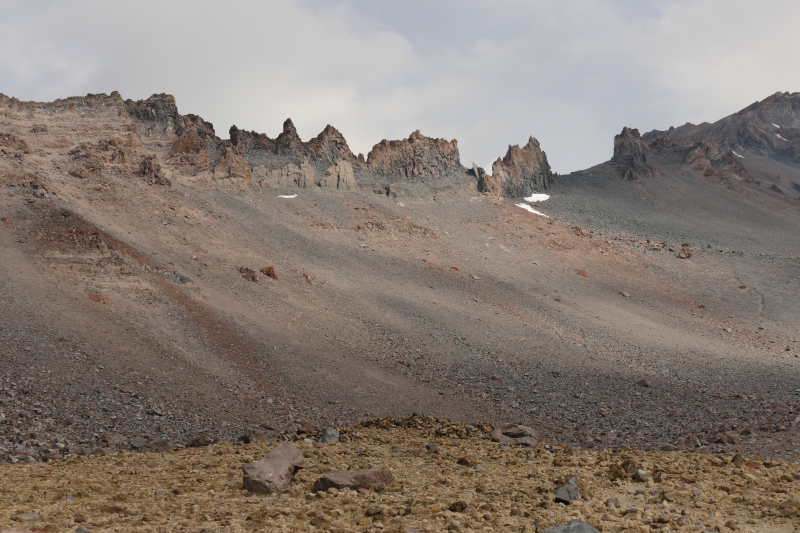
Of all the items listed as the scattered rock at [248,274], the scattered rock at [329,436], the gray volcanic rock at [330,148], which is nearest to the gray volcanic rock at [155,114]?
the gray volcanic rock at [330,148]

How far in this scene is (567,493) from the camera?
8.28 metres

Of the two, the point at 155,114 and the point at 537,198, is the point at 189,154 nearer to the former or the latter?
the point at 155,114

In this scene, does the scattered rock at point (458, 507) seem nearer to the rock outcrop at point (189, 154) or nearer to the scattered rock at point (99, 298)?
the scattered rock at point (99, 298)

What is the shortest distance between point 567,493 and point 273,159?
2196 inches

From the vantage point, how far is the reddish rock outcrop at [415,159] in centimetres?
6500

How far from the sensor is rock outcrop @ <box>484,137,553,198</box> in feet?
241

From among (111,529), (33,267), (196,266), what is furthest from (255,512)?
(196,266)

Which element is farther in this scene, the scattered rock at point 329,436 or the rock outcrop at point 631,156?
the rock outcrop at point 631,156

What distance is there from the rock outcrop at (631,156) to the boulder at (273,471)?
83.1 meters

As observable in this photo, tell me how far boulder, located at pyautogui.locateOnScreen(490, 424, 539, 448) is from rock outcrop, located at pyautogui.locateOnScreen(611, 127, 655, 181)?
7629 cm

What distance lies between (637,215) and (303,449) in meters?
65.3

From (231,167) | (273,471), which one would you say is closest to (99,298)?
(273,471)

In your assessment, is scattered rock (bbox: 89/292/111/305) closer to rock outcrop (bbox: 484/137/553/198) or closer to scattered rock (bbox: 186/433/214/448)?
scattered rock (bbox: 186/433/214/448)

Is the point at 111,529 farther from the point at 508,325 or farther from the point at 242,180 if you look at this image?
the point at 242,180
